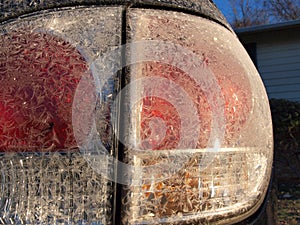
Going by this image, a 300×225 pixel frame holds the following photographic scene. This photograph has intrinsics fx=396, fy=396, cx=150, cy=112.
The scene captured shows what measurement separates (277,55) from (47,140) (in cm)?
961

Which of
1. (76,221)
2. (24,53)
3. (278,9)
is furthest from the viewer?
(278,9)

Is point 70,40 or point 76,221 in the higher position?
point 70,40

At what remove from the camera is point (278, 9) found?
2253cm

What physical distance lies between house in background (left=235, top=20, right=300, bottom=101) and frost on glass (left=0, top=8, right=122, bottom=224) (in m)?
8.87

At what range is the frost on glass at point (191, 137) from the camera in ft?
3.16

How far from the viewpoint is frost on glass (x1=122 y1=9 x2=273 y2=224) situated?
0.96 meters

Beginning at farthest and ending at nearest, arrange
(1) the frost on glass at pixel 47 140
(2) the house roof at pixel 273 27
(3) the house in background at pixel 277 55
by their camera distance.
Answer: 1. (3) the house in background at pixel 277 55
2. (2) the house roof at pixel 273 27
3. (1) the frost on glass at pixel 47 140

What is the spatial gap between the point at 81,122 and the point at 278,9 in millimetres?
23581

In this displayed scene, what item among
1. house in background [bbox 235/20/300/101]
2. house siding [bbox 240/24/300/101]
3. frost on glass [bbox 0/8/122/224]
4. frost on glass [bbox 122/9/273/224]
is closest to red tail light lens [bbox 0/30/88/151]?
frost on glass [bbox 0/8/122/224]

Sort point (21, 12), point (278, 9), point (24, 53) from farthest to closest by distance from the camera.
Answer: point (278, 9) → point (21, 12) → point (24, 53)

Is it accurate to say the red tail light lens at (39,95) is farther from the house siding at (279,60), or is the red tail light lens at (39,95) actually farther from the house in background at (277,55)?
the house siding at (279,60)

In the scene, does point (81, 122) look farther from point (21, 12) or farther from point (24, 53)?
point (21, 12)

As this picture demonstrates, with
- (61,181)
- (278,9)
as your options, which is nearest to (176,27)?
(61,181)

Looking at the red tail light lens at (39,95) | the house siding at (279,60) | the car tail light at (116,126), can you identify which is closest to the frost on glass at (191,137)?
the car tail light at (116,126)
